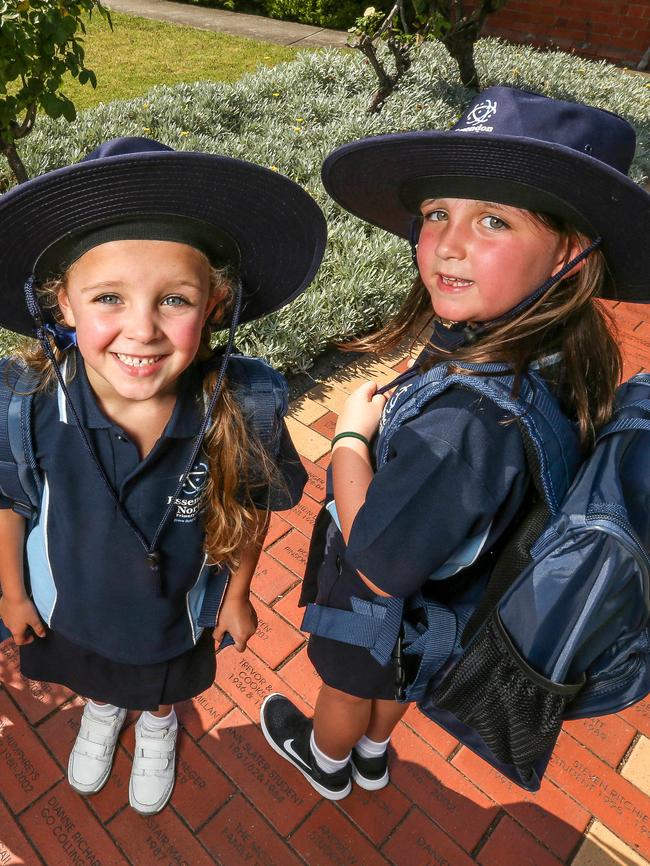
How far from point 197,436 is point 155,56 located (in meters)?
11.2

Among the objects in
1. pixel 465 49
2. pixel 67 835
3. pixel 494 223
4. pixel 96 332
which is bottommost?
pixel 67 835

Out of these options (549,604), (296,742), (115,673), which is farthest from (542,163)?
(296,742)

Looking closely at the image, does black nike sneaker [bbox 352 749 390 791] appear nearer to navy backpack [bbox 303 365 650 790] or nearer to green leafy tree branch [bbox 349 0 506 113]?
navy backpack [bbox 303 365 650 790]

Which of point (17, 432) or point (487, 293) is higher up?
point (487, 293)

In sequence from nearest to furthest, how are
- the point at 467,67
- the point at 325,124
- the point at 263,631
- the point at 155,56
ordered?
the point at 263,631 → the point at 325,124 → the point at 467,67 → the point at 155,56

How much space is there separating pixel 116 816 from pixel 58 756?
313 millimetres

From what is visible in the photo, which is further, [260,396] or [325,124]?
[325,124]

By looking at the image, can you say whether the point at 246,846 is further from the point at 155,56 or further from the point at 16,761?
the point at 155,56

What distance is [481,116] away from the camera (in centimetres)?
149

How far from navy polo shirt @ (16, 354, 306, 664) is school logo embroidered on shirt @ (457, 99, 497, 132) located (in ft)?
3.01

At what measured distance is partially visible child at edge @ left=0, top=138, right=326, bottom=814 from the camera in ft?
4.68

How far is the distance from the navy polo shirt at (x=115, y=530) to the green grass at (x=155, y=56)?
8336 mm

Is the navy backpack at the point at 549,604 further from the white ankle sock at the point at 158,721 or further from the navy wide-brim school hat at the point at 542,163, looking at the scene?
the white ankle sock at the point at 158,721

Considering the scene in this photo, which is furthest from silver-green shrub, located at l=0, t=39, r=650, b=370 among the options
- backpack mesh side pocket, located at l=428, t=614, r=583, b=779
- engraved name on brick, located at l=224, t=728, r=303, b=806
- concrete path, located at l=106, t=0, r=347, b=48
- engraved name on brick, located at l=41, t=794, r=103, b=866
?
concrete path, located at l=106, t=0, r=347, b=48
